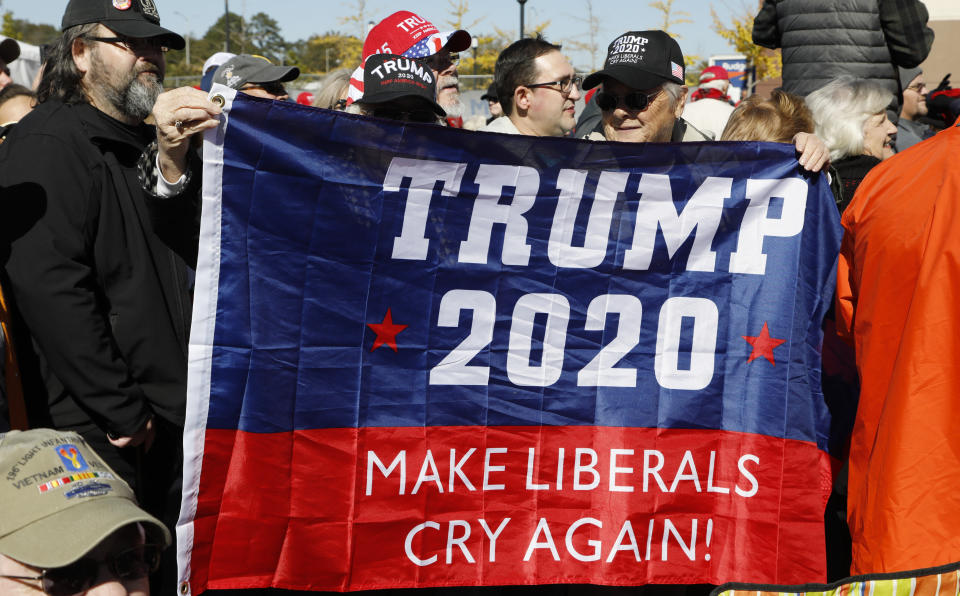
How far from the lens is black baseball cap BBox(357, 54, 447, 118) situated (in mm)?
3391

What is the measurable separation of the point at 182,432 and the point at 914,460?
7.26ft

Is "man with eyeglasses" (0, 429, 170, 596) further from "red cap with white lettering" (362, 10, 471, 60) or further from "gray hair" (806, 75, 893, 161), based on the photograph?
"gray hair" (806, 75, 893, 161)

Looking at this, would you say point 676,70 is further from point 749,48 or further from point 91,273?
point 749,48

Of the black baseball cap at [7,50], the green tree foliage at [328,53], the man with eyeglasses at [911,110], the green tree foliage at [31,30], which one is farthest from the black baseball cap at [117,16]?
the green tree foliage at [31,30]

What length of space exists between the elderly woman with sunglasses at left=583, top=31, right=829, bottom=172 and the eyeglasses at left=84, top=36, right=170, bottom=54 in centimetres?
164

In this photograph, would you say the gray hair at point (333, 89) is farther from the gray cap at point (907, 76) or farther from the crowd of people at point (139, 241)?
the gray cap at point (907, 76)

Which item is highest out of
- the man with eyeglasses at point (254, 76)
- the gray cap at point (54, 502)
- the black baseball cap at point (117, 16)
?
the black baseball cap at point (117, 16)

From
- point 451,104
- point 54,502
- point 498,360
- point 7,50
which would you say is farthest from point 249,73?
point 54,502

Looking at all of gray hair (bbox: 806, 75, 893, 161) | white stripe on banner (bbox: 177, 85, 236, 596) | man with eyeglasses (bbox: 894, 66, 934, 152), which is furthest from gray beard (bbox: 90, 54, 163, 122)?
man with eyeglasses (bbox: 894, 66, 934, 152)

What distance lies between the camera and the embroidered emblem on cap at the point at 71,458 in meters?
1.91

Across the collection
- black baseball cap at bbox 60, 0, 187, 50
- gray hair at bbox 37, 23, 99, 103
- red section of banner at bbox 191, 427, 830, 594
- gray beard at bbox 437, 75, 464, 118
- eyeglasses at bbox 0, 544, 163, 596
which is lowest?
red section of banner at bbox 191, 427, 830, 594

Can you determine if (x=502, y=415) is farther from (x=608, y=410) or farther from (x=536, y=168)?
(x=536, y=168)

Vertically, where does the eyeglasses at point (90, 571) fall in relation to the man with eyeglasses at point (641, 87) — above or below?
below

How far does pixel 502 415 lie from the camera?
10.6 feet
